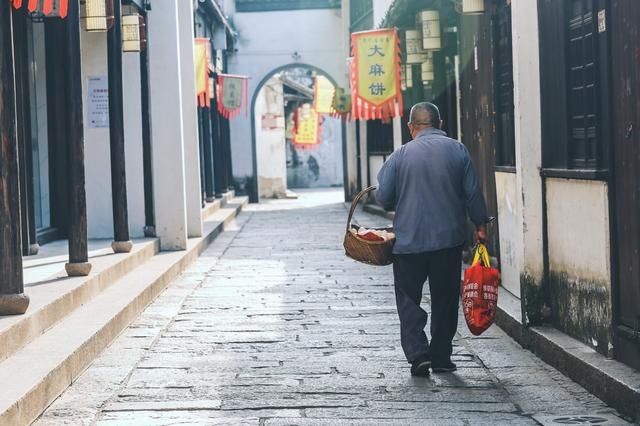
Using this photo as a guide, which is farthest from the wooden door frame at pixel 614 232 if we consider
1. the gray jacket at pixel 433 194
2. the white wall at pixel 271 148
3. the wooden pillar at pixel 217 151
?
the white wall at pixel 271 148

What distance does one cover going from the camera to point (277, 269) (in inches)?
601

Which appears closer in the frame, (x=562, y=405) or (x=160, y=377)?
(x=562, y=405)

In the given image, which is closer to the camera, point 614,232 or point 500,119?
point 614,232

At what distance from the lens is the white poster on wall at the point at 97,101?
15539 millimetres

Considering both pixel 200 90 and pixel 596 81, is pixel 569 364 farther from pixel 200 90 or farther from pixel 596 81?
pixel 200 90

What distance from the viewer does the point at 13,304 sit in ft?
26.8

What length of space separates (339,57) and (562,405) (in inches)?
1057

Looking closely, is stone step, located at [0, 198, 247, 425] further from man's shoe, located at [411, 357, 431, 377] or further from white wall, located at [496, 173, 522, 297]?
white wall, located at [496, 173, 522, 297]

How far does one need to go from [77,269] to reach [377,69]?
10.4 m

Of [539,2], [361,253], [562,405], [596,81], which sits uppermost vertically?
[539,2]

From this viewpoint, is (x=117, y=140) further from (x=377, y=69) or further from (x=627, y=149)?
(x=377, y=69)

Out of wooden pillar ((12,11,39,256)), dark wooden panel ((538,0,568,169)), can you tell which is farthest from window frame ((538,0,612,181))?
wooden pillar ((12,11,39,256))

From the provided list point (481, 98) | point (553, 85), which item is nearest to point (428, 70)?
point (481, 98)

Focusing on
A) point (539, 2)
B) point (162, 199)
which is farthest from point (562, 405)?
point (162, 199)
